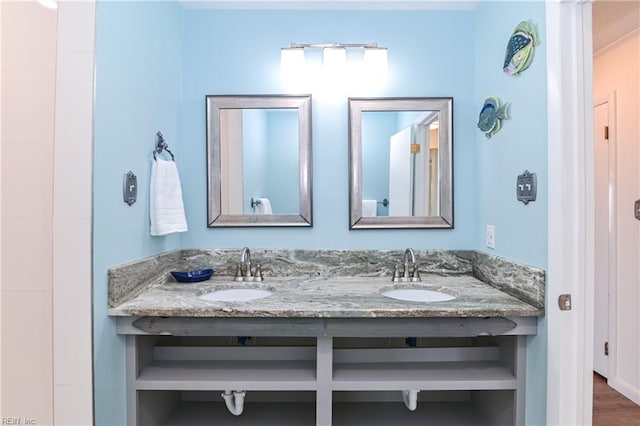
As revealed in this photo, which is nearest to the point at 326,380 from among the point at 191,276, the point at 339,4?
the point at 191,276

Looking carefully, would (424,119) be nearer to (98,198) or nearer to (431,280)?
(431,280)

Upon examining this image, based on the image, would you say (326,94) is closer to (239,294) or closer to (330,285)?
(330,285)

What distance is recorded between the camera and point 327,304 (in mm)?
1446

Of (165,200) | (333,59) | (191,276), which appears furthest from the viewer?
(333,59)

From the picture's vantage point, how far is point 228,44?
2.00 metres

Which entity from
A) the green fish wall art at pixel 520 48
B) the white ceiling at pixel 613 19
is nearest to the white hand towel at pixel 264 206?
the green fish wall art at pixel 520 48

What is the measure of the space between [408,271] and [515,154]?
74cm

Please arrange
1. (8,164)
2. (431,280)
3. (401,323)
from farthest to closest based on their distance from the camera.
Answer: (431,280), (401,323), (8,164)

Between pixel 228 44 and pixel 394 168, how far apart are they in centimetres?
111

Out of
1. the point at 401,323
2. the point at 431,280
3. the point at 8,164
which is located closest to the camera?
the point at 8,164

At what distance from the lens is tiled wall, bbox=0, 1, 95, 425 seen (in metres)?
1.27

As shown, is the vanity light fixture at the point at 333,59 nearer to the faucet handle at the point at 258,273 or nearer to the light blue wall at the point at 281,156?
the light blue wall at the point at 281,156

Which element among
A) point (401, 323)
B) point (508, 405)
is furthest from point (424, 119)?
point (508, 405)

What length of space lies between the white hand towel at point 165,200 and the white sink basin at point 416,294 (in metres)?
1.04
